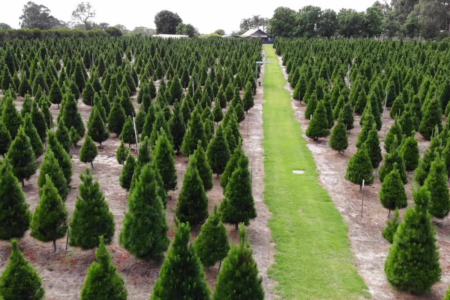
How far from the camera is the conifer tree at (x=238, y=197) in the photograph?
15750mm

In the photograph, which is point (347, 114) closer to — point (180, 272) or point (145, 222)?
point (145, 222)

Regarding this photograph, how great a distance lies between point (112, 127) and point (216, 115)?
731 cm

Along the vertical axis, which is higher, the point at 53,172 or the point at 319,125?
the point at 53,172

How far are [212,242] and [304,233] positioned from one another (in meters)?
5.08

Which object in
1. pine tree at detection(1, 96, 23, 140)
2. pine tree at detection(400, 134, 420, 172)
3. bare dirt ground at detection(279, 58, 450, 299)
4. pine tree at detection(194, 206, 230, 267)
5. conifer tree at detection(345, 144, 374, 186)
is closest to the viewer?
pine tree at detection(194, 206, 230, 267)

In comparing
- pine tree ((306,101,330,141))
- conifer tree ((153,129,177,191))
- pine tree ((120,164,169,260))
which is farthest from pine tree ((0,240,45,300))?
pine tree ((306,101,330,141))

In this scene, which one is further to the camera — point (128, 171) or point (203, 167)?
point (203, 167)

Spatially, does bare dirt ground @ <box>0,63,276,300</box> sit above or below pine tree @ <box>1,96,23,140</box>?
below

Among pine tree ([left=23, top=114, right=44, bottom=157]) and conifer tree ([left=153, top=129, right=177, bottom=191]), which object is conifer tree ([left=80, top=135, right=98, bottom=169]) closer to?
pine tree ([left=23, top=114, right=44, bottom=157])

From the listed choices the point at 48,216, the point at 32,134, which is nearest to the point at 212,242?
the point at 48,216

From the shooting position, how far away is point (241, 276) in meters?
9.49

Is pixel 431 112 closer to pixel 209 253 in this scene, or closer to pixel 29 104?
pixel 209 253

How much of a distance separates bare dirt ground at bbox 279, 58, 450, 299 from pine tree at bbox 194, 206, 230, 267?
477 cm

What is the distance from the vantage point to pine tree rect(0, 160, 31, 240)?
13.9 m
